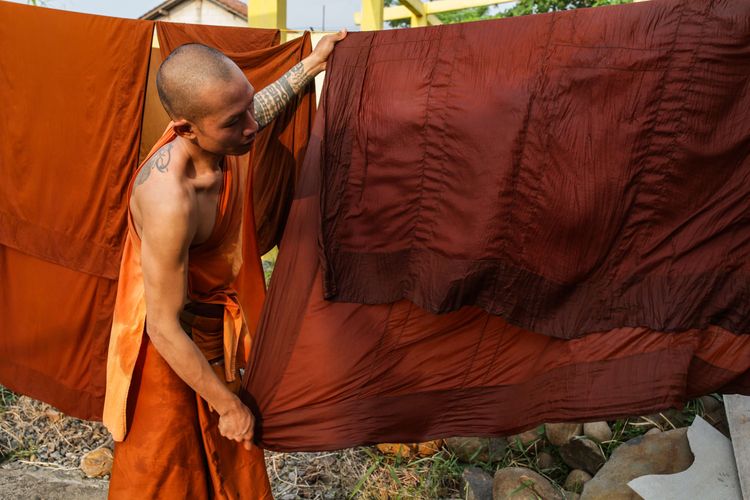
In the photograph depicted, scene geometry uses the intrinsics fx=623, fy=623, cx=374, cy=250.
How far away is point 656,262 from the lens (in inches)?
69.6

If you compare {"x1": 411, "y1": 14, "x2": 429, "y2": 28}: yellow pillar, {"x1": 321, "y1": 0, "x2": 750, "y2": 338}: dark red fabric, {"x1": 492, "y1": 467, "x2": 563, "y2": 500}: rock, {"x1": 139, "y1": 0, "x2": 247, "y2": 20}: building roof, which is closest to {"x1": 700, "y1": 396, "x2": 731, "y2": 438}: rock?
{"x1": 492, "y1": 467, "x2": 563, "y2": 500}: rock

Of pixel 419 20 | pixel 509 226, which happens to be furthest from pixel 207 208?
pixel 419 20

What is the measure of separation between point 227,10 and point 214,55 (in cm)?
1737

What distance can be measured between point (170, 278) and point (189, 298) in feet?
0.92

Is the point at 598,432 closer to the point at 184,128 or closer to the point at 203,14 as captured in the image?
the point at 184,128

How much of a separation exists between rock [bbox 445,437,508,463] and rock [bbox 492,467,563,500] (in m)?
0.37

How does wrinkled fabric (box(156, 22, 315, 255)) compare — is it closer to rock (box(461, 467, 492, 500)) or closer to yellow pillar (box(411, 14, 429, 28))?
rock (box(461, 467, 492, 500))

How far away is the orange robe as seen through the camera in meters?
1.93

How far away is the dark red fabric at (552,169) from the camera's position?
1.67 m

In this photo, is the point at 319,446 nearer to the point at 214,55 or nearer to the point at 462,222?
the point at 462,222

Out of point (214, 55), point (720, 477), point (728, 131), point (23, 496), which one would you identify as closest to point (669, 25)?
point (728, 131)

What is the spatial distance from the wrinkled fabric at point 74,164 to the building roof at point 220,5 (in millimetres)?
15551

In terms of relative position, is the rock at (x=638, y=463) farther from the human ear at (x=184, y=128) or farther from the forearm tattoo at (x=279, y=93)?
the human ear at (x=184, y=128)

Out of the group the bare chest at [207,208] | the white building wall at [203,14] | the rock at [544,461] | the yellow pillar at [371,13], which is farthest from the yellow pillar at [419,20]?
the white building wall at [203,14]
